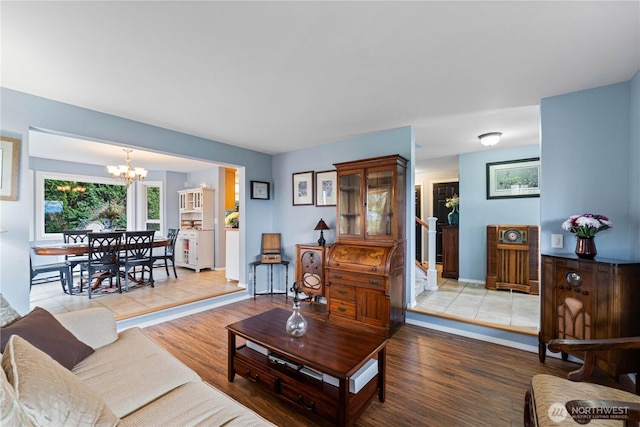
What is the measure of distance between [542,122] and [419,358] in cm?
252

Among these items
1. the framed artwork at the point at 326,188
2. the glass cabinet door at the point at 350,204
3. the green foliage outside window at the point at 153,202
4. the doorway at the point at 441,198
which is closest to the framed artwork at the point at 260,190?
the framed artwork at the point at 326,188

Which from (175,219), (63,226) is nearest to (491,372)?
(175,219)

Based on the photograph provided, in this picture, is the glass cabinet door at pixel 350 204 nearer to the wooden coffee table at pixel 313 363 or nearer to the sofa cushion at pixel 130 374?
the wooden coffee table at pixel 313 363

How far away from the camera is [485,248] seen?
4.69 m

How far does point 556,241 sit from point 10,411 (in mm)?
3513

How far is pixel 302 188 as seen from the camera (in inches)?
172

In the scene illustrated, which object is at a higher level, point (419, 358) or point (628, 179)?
point (628, 179)

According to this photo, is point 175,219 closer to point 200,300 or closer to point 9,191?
point 200,300

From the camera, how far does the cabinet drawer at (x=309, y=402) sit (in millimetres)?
1569

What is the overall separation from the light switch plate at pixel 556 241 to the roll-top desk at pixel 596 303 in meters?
0.16

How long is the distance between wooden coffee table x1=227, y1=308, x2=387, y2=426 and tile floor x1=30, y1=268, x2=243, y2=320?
6.60 feet

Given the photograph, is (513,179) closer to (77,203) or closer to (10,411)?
(10,411)

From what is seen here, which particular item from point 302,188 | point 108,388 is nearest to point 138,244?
point 302,188

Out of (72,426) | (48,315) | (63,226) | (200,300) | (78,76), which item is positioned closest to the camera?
(72,426)
